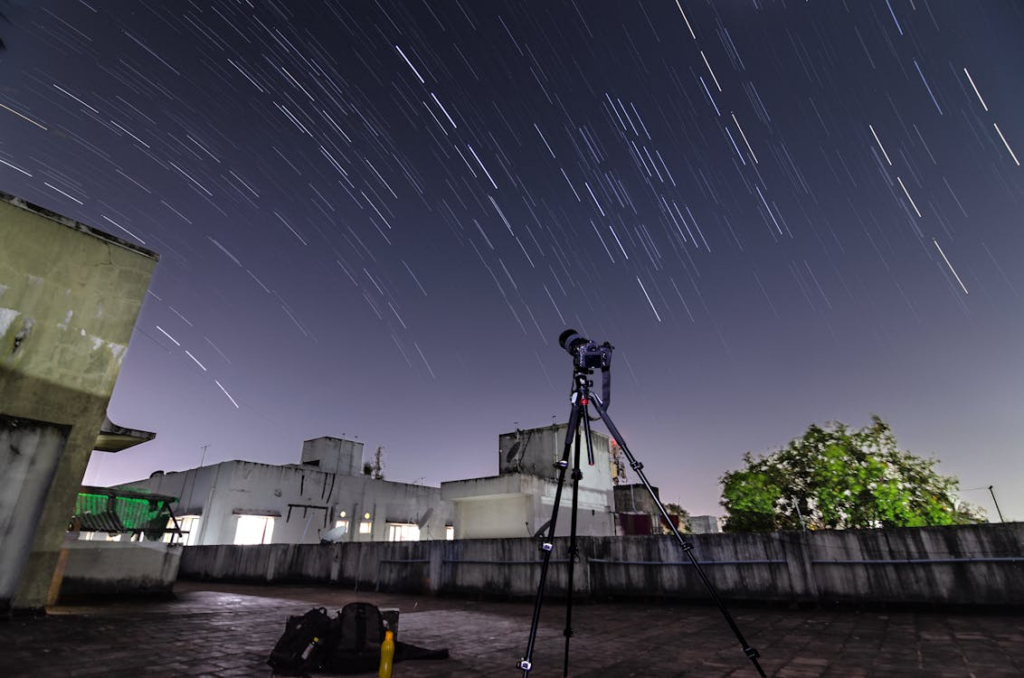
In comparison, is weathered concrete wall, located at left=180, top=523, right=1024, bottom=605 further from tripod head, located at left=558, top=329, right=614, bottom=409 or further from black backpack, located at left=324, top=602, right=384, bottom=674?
tripod head, located at left=558, top=329, right=614, bottom=409

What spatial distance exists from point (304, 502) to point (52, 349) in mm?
26300

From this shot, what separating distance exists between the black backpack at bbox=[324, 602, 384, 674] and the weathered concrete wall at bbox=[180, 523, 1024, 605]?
7.29 metres

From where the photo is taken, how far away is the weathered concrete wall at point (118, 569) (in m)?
10.9

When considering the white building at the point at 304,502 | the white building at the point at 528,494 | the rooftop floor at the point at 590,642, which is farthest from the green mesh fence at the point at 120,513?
the white building at the point at 528,494

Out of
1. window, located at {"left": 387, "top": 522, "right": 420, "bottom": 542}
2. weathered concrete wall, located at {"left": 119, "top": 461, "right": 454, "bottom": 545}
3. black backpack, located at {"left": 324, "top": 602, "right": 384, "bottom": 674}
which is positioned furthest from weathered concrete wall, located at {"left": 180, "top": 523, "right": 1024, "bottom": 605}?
window, located at {"left": 387, "top": 522, "right": 420, "bottom": 542}

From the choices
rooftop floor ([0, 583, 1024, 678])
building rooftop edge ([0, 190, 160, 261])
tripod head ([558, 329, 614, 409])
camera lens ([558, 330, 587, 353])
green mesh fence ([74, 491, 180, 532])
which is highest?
building rooftop edge ([0, 190, 160, 261])

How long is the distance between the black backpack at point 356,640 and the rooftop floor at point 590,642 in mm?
402

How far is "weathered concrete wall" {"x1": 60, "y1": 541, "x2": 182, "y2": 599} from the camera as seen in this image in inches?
428

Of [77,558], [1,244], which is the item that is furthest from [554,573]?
[1,244]

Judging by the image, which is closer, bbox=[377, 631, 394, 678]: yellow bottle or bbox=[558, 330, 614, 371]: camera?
bbox=[377, 631, 394, 678]: yellow bottle

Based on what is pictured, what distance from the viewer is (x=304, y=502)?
1264 inches

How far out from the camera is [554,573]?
40.9 ft

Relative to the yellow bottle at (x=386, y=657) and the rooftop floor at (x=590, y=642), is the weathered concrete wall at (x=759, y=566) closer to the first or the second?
the rooftop floor at (x=590, y=642)

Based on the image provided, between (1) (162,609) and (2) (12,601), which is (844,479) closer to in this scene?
(1) (162,609)
